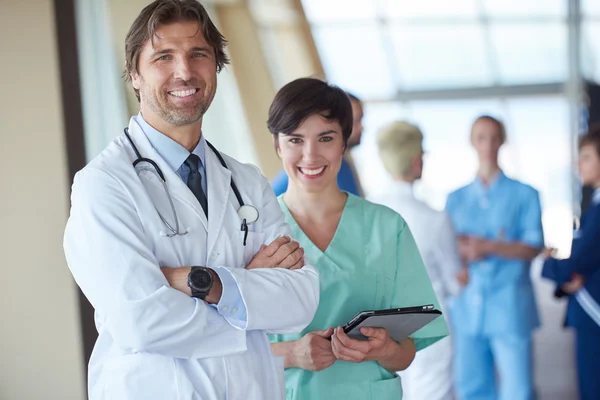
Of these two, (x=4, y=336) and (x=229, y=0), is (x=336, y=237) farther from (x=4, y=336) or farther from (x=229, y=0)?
(x=229, y=0)

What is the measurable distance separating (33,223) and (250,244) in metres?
1.54

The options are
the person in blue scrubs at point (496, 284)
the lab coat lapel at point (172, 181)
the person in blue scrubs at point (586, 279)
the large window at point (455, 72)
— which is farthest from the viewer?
the large window at point (455, 72)

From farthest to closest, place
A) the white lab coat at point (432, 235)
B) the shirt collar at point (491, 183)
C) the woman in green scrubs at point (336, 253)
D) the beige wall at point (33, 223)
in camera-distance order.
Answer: the shirt collar at point (491, 183) → the white lab coat at point (432, 235) → the beige wall at point (33, 223) → the woman in green scrubs at point (336, 253)

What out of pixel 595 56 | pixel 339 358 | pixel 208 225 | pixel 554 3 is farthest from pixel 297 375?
pixel 554 3

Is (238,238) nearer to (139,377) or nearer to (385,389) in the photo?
(139,377)

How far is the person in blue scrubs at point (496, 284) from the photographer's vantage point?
173 inches

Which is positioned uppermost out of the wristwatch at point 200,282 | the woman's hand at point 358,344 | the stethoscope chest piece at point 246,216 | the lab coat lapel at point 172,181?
the lab coat lapel at point 172,181

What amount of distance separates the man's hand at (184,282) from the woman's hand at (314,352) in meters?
0.41

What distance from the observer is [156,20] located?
1673mm

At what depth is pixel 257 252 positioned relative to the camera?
5.85ft

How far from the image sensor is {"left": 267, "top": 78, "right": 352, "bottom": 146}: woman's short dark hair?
212cm

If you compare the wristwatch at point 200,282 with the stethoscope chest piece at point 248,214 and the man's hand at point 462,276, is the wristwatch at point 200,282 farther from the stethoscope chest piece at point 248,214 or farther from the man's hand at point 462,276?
the man's hand at point 462,276

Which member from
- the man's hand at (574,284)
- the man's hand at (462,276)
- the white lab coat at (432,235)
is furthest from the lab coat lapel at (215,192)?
the man's hand at (574,284)

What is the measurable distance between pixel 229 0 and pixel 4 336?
12.1ft
